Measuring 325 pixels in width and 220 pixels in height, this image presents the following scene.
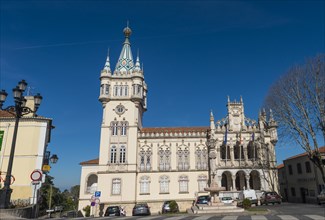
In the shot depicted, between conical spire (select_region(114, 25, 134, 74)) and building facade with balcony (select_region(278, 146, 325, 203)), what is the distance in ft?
112

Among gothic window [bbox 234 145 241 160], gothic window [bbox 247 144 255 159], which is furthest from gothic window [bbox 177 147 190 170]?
gothic window [bbox 247 144 255 159]

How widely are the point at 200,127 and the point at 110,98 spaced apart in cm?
1680

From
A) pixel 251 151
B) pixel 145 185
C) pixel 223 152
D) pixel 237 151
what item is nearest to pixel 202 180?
pixel 223 152

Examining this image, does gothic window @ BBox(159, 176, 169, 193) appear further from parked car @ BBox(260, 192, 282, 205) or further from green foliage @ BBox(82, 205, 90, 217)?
parked car @ BBox(260, 192, 282, 205)

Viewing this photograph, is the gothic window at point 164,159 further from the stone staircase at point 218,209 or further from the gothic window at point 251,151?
the stone staircase at point 218,209

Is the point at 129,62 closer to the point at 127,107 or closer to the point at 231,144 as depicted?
the point at 127,107

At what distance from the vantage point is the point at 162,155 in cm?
3866

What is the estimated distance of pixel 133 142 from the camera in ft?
125

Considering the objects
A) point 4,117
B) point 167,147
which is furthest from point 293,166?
point 4,117

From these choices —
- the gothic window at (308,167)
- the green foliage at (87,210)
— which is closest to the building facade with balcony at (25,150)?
the green foliage at (87,210)

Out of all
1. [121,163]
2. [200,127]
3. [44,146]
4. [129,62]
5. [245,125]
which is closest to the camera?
[44,146]

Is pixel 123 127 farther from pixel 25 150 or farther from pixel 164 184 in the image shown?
pixel 25 150

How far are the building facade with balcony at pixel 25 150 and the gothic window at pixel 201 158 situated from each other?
22689 millimetres

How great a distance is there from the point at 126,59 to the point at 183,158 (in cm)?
Result: 2192
